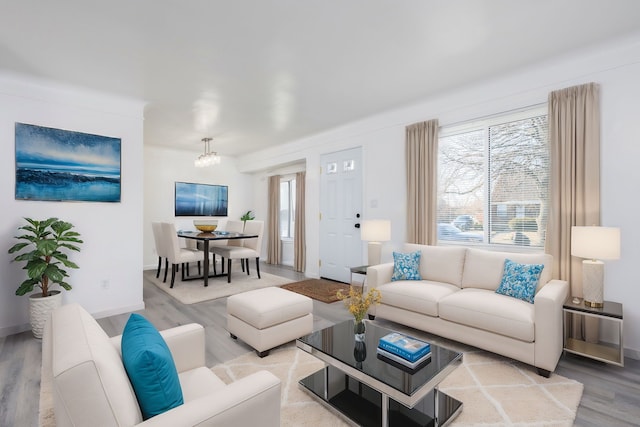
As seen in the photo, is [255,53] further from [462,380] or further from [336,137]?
[462,380]

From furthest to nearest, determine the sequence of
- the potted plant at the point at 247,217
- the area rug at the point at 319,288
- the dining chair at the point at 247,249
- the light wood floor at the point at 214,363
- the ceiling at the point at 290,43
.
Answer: the potted plant at the point at 247,217 < the dining chair at the point at 247,249 < the area rug at the point at 319,288 < the ceiling at the point at 290,43 < the light wood floor at the point at 214,363

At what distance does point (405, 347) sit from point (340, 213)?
3.51 m

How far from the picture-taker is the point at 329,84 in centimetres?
344

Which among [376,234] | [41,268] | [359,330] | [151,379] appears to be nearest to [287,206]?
[376,234]

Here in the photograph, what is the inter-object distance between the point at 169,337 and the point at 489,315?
90.9 inches

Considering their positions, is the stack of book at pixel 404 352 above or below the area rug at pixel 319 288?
above

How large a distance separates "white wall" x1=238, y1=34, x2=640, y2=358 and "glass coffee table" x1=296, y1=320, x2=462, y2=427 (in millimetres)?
1958

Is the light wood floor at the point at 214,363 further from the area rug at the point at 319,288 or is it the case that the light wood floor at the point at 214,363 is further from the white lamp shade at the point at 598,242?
the white lamp shade at the point at 598,242

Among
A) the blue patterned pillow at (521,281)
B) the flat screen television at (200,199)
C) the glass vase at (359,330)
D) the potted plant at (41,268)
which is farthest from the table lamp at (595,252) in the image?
the flat screen television at (200,199)

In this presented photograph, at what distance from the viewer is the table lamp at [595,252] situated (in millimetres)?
2408

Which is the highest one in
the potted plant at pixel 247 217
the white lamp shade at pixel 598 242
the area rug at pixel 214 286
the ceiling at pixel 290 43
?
the ceiling at pixel 290 43

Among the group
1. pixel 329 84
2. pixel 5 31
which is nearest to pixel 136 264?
pixel 5 31

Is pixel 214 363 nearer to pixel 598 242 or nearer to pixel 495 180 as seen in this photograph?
pixel 598 242

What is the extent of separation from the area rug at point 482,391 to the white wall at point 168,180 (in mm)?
4886
